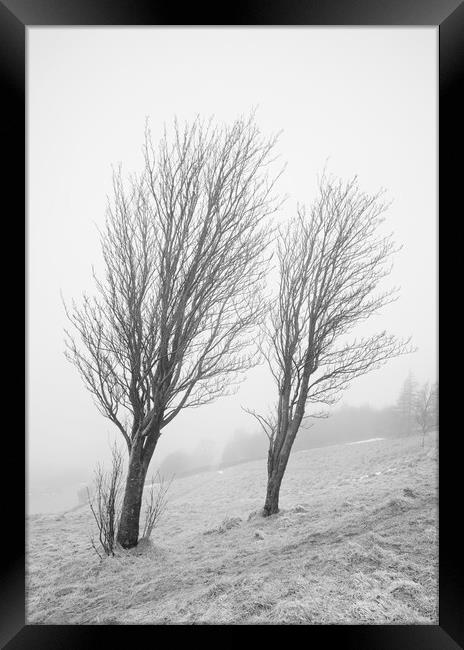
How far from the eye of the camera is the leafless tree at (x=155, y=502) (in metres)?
2.91

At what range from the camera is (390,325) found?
3.30 metres

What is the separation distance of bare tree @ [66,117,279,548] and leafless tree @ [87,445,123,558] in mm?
91

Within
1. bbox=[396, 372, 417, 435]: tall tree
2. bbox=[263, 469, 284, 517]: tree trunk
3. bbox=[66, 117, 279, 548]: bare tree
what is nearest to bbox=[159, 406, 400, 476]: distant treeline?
bbox=[396, 372, 417, 435]: tall tree

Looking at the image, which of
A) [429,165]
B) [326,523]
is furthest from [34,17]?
[326,523]

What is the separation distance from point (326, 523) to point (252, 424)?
0.87 metres

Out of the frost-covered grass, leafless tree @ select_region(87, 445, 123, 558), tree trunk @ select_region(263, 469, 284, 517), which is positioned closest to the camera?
the frost-covered grass

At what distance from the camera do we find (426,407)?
3.25 metres

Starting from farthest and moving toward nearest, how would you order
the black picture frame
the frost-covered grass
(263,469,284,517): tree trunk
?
(263,469,284,517): tree trunk, the frost-covered grass, the black picture frame

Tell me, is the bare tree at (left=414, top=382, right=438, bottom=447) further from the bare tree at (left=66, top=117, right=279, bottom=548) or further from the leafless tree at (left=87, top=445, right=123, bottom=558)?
the leafless tree at (left=87, top=445, right=123, bottom=558)

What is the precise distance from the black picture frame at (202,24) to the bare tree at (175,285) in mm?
655

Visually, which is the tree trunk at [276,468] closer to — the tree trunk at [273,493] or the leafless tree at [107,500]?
the tree trunk at [273,493]

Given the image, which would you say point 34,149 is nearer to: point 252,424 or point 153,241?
point 153,241

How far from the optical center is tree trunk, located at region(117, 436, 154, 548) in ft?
9.32

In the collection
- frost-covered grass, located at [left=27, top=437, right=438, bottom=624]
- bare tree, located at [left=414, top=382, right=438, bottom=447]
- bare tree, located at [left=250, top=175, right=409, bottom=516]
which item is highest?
bare tree, located at [left=250, top=175, right=409, bottom=516]
